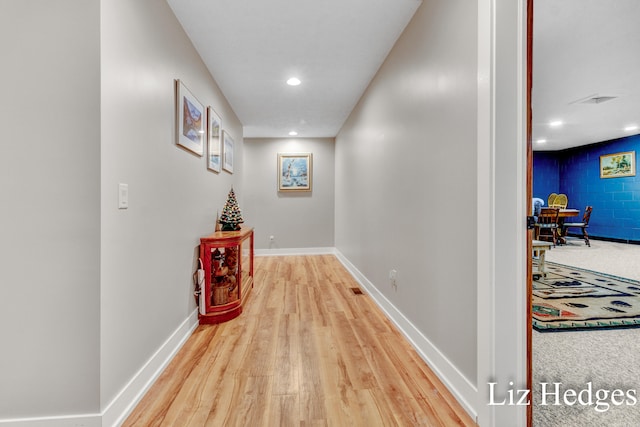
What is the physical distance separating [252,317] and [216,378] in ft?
2.99

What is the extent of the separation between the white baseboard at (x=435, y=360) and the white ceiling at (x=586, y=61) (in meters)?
2.55

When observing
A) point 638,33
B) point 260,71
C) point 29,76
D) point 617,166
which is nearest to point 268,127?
point 260,71

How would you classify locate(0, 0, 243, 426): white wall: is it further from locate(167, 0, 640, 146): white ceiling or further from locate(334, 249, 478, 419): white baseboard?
locate(334, 249, 478, 419): white baseboard

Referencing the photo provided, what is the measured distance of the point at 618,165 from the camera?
267 inches

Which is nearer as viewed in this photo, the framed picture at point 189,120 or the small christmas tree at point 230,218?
the framed picture at point 189,120

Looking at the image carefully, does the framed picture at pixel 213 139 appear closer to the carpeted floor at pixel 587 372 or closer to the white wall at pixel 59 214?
the white wall at pixel 59 214

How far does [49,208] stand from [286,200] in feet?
15.1

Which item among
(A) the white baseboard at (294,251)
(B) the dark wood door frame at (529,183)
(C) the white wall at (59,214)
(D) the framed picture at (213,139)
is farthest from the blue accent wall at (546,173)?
(C) the white wall at (59,214)

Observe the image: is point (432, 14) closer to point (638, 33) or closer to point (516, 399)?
point (516, 399)

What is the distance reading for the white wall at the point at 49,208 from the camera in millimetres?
1158

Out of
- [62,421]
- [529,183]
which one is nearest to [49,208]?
[62,421]

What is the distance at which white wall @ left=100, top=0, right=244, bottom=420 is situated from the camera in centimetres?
126

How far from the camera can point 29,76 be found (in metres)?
1.16

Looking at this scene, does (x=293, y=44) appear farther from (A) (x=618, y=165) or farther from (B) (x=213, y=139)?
(A) (x=618, y=165)
